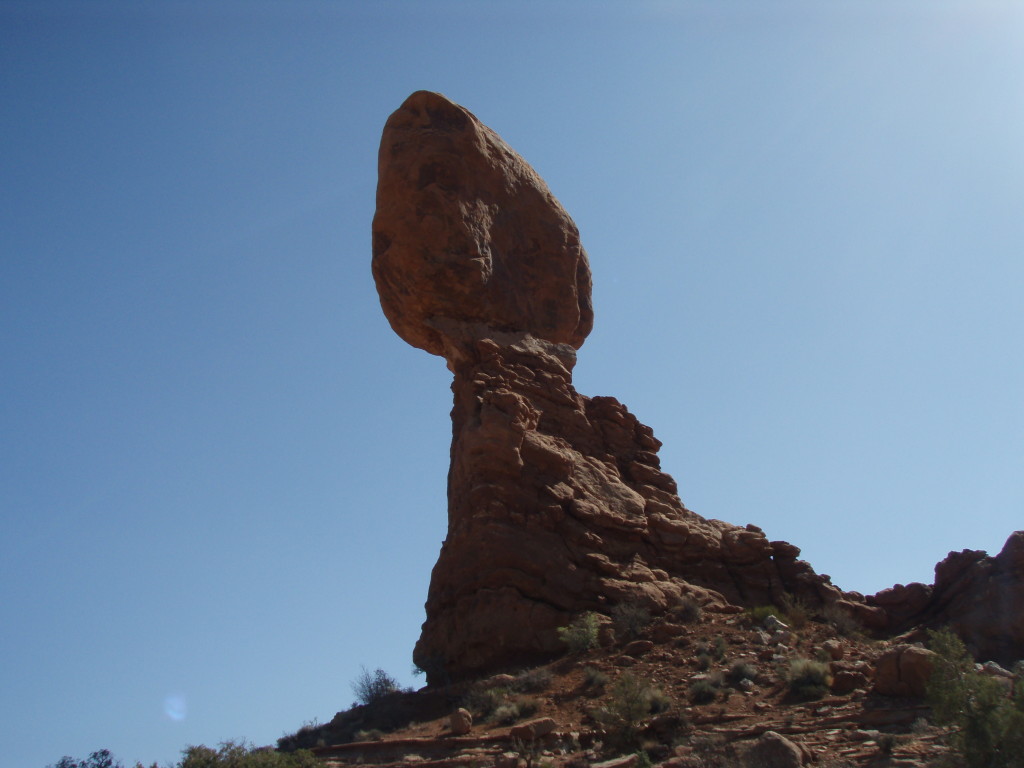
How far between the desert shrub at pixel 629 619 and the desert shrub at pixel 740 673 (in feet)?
9.36

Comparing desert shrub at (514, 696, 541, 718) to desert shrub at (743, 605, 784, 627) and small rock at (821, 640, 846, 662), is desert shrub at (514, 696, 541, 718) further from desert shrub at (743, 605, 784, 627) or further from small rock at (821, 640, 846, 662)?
desert shrub at (743, 605, 784, 627)

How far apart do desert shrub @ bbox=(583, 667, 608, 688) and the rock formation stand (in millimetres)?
2043

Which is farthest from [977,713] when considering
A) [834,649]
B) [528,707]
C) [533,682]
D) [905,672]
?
[533,682]

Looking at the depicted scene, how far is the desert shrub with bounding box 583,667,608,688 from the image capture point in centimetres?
1678

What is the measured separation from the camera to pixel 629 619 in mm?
19219

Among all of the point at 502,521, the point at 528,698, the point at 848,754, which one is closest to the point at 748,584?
the point at 502,521

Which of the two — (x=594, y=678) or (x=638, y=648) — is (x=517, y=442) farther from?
(x=594, y=678)

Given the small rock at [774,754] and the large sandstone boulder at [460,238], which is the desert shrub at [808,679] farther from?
the large sandstone boulder at [460,238]

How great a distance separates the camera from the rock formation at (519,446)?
20.0m

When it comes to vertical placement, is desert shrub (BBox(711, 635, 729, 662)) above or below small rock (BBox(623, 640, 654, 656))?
below

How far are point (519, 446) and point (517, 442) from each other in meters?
0.10

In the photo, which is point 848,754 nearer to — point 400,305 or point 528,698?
point 528,698

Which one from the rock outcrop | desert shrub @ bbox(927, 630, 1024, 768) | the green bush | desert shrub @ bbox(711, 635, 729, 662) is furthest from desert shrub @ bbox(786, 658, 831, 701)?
the rock outcrop

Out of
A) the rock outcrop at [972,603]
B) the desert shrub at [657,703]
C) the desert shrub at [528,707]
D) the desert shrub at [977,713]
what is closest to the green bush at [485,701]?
the desert shrub at [528,707]
